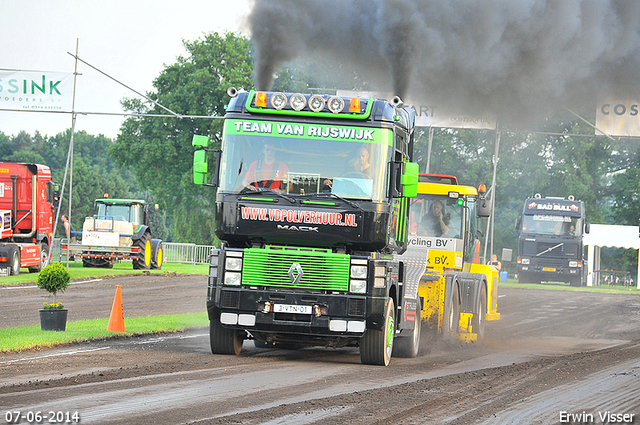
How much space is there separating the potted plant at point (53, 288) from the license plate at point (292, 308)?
4418 mm

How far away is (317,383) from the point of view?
9.50m

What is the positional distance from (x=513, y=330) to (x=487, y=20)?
6.75 meters

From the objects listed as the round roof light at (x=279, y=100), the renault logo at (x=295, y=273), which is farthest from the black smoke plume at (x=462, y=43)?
the renault logo at (x=295, y=273)

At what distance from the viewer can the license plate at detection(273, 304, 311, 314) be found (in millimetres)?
10703

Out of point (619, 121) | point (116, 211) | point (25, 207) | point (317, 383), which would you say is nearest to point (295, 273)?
point (317, 383)

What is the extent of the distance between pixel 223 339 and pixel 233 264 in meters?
1.40

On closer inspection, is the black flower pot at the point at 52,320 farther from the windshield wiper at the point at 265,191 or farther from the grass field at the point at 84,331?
the windshield wiper at the point at 265,191

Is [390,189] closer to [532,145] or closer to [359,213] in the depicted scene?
[359,213]

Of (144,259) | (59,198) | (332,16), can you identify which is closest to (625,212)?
(144,259)

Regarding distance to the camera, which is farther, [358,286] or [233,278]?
[233,278]

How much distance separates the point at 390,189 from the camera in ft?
36.1

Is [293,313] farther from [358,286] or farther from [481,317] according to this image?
[481,317]

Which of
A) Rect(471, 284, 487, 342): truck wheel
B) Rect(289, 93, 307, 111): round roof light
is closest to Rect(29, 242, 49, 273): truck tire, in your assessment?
Rect(471, 284, 487, 342): truck wheel

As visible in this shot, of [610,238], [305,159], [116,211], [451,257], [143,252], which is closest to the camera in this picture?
[305,159]
